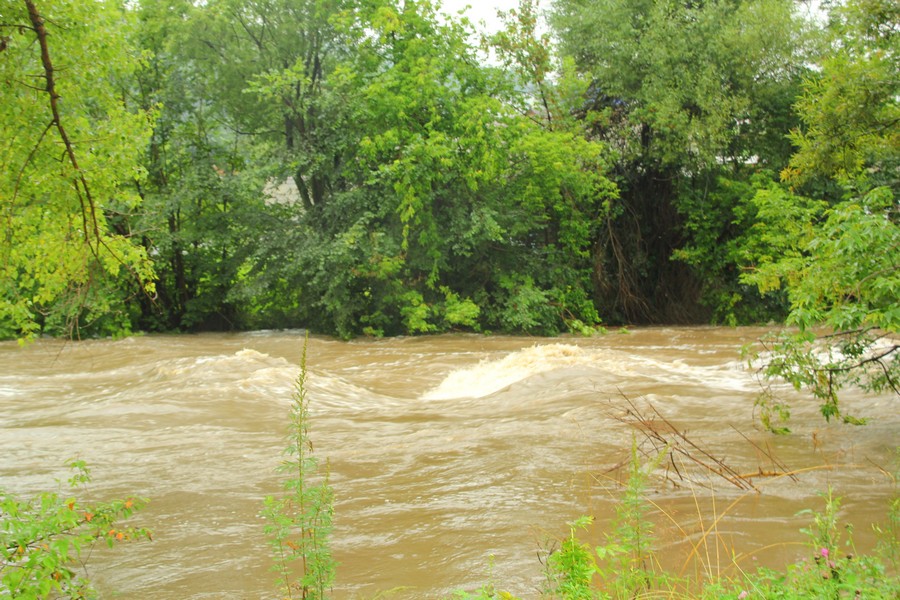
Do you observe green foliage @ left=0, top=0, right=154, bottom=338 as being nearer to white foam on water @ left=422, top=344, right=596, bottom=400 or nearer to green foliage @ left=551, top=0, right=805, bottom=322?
white foam on water @ left=422, top=344, right=596, bottom=400

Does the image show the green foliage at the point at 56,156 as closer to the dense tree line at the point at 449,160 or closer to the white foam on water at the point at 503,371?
the white foam on water at the point at 503,371

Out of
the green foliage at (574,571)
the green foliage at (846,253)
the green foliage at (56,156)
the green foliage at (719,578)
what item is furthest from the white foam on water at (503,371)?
the green foliage at (574,571)

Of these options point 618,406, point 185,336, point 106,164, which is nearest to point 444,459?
point 618,406

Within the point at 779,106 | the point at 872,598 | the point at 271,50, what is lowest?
the point at 872,598

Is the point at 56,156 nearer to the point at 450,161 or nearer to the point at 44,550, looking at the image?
the point at 44,550

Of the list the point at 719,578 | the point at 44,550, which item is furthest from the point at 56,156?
the point at 719,578

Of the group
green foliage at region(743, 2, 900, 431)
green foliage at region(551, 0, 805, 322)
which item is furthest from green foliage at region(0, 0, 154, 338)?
green foliage at region(551, 0, 805, 322)

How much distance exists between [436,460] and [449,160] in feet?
39.5

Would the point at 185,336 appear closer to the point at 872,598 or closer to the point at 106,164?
the point at 106,164

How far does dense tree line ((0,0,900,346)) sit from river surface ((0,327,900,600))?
20.2 feet

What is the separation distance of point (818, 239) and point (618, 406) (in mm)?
2872

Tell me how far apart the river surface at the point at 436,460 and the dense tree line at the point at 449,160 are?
6.15 meters

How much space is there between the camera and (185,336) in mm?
20328

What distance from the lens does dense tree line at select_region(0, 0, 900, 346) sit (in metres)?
18.8
